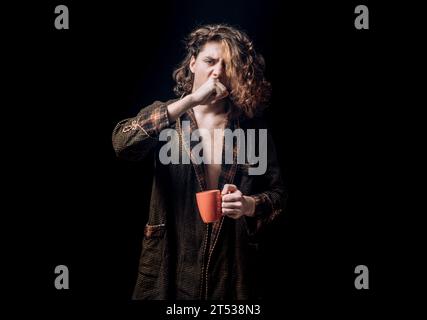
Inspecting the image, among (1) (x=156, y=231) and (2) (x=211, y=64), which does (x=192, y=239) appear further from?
(2) (x=211, y=64)

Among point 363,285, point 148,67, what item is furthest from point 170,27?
point 363,285

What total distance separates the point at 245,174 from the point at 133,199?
1.53 ft

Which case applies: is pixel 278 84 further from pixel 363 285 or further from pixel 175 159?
pixel 363 285

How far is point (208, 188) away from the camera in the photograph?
1.70m

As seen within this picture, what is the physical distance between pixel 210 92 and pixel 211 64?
0.14 meters

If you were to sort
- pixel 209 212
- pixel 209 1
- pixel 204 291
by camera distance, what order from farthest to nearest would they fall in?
1. pixel 209 1
2. pixel 204 291
3. pixel 209 212

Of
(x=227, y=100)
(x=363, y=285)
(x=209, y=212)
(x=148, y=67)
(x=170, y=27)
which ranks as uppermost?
(x=170, y=27)

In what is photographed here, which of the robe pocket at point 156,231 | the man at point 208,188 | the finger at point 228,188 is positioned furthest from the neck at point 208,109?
the robe pocket at point 156,231

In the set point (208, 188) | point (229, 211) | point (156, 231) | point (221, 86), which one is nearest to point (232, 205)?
point (229, 211)

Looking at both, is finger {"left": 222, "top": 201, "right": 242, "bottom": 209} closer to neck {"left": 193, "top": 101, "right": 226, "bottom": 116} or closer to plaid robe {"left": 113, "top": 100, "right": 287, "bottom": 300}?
plaid robe {"left": 113, "top": 100, "right": 287, "bottom": 300}

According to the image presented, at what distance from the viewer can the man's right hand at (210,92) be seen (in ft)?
5.23

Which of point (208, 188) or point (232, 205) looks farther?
point (208, 188)

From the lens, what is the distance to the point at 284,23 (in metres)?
1.83

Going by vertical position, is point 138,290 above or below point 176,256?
below
